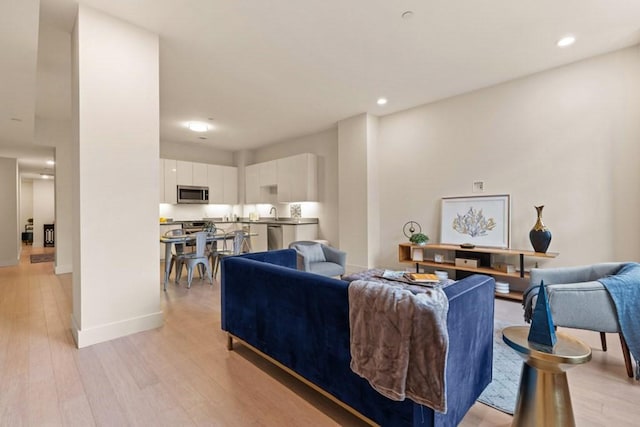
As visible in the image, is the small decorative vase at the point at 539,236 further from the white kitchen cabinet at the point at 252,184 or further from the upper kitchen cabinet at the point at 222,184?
the upper kitchen cabinet at the point at 222,184

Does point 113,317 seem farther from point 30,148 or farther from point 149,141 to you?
point 30,148

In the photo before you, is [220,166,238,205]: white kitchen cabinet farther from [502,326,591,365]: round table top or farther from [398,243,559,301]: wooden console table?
[502,326,591,365]: round table top

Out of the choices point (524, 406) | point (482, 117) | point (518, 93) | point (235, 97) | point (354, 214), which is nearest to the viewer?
point (524, 406)

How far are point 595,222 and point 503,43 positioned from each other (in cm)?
232

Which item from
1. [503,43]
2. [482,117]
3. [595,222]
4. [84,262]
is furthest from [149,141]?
[595,222]

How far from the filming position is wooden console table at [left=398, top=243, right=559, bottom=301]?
147 inches

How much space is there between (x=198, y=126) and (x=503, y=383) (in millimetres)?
6116

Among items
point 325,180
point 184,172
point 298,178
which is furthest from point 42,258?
point 325,180

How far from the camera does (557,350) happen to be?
1376 millimetres

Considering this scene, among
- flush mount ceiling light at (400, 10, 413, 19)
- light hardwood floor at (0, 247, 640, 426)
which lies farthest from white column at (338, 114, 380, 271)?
light hardwood floor at (0, 247, 640, 426)

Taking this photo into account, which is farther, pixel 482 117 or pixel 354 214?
pixel 354 214

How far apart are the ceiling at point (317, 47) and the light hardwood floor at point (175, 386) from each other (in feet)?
8.68

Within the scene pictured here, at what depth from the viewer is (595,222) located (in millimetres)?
3463

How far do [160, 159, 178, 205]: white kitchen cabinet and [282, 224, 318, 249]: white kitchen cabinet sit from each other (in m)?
2.84
